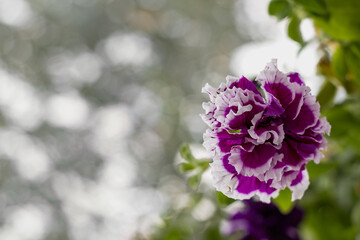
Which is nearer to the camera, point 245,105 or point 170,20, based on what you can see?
point 245,105

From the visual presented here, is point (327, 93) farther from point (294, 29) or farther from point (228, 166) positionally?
point (228, 166)

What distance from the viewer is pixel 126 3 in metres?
1.51

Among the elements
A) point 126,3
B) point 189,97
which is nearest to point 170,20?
point 126,3

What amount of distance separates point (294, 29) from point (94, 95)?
117 cm

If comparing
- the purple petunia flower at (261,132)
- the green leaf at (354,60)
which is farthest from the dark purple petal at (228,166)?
the green leaf at (354,60)

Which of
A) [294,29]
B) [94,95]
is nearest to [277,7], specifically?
[294,29]

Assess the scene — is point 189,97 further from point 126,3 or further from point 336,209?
point 336,209

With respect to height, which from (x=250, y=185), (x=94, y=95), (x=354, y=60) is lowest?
(x=250, y=185)

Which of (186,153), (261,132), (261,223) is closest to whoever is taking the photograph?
(261,132)

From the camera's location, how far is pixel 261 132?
0.23 meters

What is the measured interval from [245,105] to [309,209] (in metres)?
0.42

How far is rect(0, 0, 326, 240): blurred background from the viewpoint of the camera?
140 centimetres

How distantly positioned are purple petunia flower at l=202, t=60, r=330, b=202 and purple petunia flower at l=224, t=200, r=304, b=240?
26 centimetres

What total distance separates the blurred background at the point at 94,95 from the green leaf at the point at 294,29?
0.95 metres
